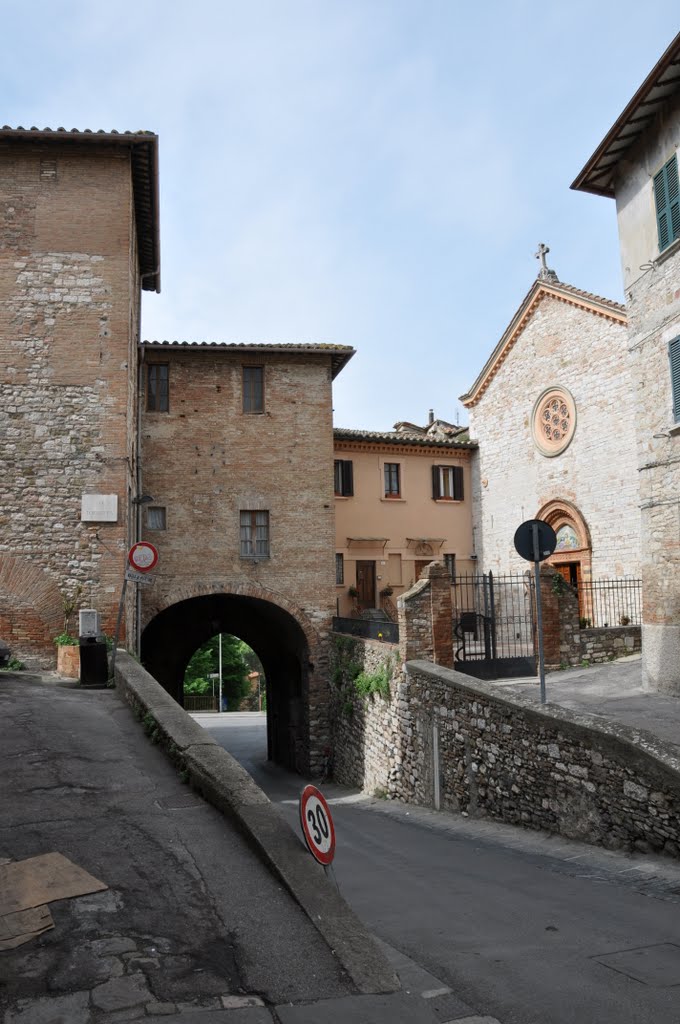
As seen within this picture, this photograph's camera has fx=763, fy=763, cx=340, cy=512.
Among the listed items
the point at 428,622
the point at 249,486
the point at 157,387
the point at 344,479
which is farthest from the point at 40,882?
the point at 344,479

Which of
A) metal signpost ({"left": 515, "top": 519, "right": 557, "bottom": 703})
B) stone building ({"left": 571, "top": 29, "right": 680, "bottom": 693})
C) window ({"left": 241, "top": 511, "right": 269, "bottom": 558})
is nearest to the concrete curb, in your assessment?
metal signpost ({"left": 515, "top": 519, "right": 557, "bottom": 703})

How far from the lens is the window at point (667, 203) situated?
11.5 meters

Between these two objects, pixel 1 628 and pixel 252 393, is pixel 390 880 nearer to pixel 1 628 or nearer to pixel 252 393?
pixel 1 628

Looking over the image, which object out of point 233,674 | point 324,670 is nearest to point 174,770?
point 324,670

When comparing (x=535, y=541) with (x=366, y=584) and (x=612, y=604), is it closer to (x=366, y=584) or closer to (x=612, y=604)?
(x=612, y=604)

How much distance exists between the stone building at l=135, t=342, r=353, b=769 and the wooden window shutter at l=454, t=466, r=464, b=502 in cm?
804

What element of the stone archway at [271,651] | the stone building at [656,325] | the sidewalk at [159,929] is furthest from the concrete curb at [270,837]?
the stone archway at [271,651]

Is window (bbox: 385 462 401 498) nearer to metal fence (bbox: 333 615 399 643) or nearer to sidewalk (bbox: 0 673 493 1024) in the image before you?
metal fence (bbox: 333 615 399 643)

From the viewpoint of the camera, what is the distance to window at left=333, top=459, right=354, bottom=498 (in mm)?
23734

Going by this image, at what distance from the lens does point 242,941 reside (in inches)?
145

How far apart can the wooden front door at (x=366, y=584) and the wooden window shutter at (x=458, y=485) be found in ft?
13.4

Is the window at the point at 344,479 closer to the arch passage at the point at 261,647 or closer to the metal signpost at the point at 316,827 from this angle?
the arch passage at the point at 261,647

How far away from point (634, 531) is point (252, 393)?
10.5 metres

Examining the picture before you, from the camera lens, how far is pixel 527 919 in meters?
5.01
